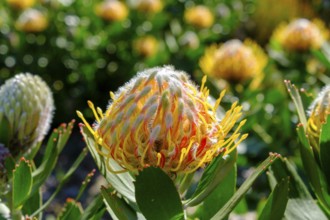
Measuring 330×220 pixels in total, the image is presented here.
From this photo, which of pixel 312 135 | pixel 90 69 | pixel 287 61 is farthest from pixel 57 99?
pixel 312 135

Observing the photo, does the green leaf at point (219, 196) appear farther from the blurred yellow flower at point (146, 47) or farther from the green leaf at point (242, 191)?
the blurred yellow flower at point (146, 47)

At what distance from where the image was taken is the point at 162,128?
4.56ft

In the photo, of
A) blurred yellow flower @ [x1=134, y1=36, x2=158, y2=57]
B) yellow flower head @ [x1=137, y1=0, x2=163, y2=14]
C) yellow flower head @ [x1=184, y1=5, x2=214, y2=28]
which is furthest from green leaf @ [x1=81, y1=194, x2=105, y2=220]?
yellow flower head @ [x1=184, y1=5, x2=214, y2=28]

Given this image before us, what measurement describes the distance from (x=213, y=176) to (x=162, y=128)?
17 cm

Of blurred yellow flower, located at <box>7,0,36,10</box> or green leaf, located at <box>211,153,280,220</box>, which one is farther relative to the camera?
blurred yellow flower, located at <box>7,0,36,10</box>

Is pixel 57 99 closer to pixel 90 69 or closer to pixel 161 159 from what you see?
pixel 90 69

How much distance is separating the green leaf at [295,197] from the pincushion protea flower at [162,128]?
11.6 inches

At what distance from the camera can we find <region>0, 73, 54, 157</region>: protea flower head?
195 cm

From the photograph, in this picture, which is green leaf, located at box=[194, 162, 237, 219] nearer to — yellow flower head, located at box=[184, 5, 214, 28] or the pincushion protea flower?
the pincushion protea flower

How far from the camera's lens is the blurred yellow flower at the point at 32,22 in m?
5.61

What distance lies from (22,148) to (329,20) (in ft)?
25.2

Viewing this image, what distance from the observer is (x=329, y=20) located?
9.05 metres

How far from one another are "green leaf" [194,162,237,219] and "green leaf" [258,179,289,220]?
20 centimetres

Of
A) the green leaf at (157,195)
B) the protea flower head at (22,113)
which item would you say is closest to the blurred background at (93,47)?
the protea flower head at (22,113)
